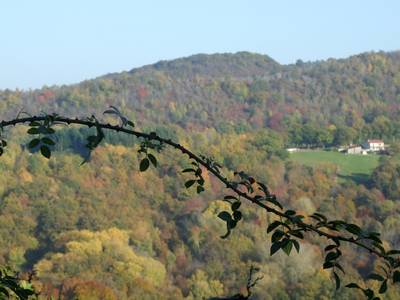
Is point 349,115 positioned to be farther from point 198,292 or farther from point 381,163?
point 198,292

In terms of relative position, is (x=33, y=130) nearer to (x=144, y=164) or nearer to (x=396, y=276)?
(x=144, y=164)

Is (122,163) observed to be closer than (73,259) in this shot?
No

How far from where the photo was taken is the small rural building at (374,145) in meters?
65.4

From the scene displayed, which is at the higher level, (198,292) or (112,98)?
(112,98)

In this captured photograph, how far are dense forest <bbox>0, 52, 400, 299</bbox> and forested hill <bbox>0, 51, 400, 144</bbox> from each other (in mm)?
205

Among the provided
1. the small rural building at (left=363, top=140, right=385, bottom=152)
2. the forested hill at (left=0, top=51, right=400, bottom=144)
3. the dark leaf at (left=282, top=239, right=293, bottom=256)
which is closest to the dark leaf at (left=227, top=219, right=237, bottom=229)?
the dark leaf at (left=282, top=239, right=293, bottom=256)

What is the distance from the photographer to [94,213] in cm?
4591

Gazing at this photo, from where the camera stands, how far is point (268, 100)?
81625 millimetres

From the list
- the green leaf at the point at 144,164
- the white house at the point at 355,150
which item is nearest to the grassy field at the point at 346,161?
the white house at the point at 355,150

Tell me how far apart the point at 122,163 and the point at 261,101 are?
98.1ft

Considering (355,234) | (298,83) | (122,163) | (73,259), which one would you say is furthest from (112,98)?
(355,234)

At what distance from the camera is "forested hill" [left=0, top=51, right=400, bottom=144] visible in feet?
235

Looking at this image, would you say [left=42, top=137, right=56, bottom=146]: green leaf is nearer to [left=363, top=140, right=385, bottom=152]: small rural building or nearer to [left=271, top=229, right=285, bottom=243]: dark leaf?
[left=271, top=229, right=285, bottom=243]: dark leaf

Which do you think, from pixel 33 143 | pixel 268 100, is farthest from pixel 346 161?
pixel 33 143
